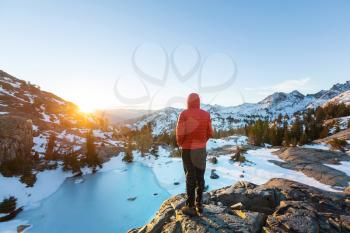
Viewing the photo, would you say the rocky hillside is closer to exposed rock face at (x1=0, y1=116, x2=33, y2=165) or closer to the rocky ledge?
exposed rock face at (x1=0, y1=116, x2=33, y2=165)

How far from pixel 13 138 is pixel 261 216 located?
35.5 meters

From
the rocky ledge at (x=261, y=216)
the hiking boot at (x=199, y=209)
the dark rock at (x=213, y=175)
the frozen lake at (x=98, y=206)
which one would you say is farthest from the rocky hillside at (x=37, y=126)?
the hiking boot at (x=199, y=209)

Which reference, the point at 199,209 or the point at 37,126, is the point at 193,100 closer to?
the point at 199,209

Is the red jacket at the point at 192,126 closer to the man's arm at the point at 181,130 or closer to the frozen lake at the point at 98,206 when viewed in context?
the man's arm at the point at 181,130

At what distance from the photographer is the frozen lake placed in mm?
19302

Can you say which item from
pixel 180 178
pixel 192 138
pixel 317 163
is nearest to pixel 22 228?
pixel 180 178

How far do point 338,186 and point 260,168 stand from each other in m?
8.68

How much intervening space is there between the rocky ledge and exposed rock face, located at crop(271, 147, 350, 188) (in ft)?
50.6

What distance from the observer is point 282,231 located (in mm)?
5738

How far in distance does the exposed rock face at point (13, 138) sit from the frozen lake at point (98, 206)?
26.6ft

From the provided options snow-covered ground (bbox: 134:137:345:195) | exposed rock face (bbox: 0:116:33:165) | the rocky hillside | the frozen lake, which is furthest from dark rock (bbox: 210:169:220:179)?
exposed rock face (bbox: 0:116:33:165)

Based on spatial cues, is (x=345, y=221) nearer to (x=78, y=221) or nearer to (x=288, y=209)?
(x=288, y=209)

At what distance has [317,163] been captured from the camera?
26.2 metres

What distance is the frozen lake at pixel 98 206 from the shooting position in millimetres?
19302
